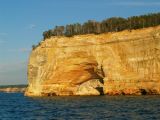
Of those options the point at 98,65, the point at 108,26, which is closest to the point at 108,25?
the point at 108,26

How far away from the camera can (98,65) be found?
264ft

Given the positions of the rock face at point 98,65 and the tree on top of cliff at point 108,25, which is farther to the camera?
the tree on top of cliff at point 108,25

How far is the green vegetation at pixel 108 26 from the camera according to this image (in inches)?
3162

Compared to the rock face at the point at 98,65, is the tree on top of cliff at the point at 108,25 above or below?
above

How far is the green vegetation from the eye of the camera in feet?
263

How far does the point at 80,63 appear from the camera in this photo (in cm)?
8188

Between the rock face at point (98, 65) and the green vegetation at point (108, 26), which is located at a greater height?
the green vegetation at point (108, 26)

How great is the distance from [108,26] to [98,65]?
33.9 feet


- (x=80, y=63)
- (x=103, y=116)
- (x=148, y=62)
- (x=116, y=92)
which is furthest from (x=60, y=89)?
(x=103, y=116)

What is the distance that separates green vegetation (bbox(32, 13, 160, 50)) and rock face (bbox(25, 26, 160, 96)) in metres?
4.31

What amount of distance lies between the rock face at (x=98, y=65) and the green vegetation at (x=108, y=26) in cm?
431

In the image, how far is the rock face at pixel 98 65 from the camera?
73500 millimetres

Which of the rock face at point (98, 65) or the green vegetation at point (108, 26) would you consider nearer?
the rock face at point (98, 65)

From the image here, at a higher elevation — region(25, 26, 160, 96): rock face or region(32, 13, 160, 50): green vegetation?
region(32, 13, 160, 50): green vegetation
